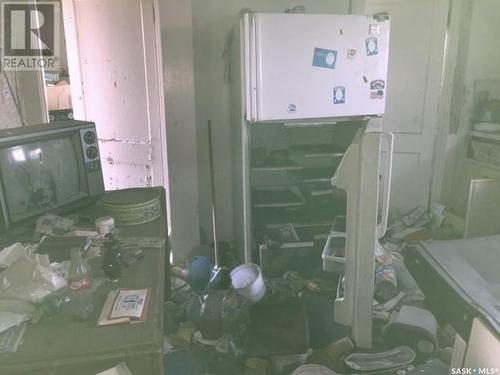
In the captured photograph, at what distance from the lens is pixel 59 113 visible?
3.34m

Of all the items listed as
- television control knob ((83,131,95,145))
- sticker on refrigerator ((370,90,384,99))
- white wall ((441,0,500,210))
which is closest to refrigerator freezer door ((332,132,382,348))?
sticker on refrigerator ((370,90,384,99))

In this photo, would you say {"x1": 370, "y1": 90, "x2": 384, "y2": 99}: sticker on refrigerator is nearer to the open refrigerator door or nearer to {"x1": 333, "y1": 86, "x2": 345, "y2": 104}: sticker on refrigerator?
{"x1": 333, "y1": 86, "x2": 345, "y2": 104}: sticker on refrigerator

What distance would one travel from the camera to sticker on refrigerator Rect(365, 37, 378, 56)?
2.11m

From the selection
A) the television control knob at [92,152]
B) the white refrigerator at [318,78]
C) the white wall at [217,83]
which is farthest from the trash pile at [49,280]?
the white wall at [217,83]

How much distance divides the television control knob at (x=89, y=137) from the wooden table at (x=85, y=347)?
2.61 feet

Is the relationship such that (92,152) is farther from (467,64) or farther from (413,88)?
(467,64)

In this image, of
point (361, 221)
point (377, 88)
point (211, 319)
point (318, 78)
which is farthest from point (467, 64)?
point (211, 319)

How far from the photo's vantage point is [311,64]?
2068 millimetres

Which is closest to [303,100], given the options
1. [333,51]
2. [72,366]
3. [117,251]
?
[333,51]

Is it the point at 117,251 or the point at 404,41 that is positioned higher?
the point at 404,41

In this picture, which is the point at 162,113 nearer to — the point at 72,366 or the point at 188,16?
the point at 188,16

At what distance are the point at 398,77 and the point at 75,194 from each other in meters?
2.48

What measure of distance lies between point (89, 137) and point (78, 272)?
26.9 inches

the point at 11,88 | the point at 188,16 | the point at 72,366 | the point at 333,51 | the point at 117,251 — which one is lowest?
the point at 72,366
